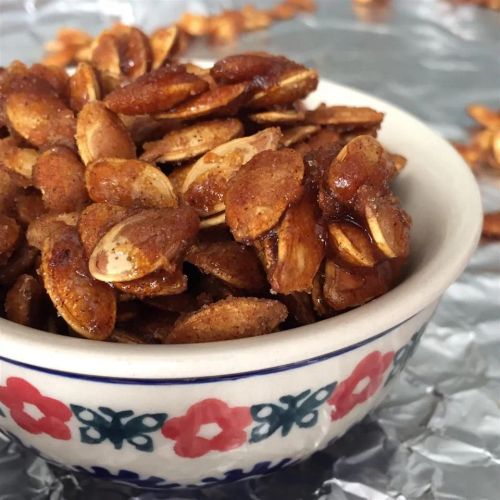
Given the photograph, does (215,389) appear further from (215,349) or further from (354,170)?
(354,170)

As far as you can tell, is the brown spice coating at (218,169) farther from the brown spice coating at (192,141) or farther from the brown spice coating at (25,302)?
the brown spice coating at (25,302)

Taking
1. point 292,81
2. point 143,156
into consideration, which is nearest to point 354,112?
point 292,81

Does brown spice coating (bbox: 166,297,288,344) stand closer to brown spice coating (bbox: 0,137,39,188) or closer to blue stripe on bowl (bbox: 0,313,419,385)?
blue stripe on bowl (bbox: 0,313,419,385)

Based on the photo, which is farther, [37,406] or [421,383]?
[421,383]

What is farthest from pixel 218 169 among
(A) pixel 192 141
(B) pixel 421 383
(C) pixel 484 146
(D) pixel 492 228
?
(C) pixel 484 146

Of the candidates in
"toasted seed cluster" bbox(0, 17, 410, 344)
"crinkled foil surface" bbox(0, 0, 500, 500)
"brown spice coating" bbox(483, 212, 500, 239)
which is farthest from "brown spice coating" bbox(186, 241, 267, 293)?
"brown spice coating" bbox(483, 212, 500, 239)

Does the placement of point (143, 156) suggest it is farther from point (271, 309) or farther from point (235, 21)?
point (235, 21)

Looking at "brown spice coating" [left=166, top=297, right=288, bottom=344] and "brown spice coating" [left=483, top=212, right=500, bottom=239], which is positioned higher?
"brown spice coating" [left=166, top=297, right=288, bottom=344]
